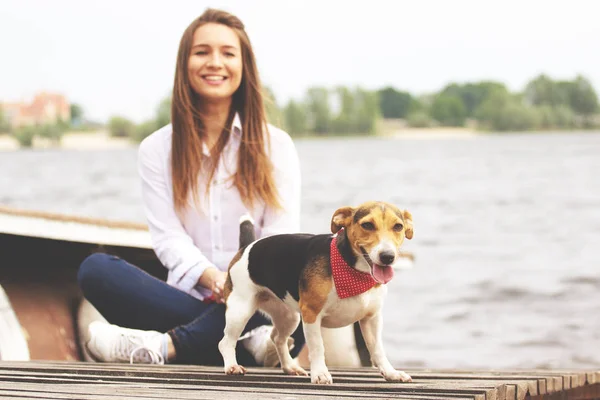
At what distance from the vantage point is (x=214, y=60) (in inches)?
175

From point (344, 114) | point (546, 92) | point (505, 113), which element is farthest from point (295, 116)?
point (505, 113)

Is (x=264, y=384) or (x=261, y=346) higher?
(x=264, y=384)

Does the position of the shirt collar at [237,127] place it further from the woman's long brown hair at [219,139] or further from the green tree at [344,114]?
the green tree at [344,114]

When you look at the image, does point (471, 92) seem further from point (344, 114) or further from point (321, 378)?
point (321, 378)

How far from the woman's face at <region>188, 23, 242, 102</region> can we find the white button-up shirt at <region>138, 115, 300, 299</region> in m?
0.22

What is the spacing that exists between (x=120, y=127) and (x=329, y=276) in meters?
57.1

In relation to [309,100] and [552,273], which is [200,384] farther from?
[309,100]

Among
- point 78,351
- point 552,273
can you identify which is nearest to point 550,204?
point 552,273

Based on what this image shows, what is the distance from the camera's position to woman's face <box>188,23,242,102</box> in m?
4.48

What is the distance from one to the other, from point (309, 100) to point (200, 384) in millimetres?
58036

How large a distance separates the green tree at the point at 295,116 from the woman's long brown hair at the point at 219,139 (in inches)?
2085

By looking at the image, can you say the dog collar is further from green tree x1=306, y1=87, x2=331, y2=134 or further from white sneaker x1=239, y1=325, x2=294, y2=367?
green tree x1=306, y1=87, x2=331, y2=134

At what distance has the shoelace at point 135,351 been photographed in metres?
4.21

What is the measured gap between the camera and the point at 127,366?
3811 mm
